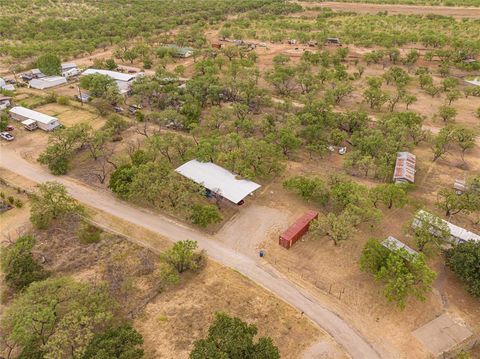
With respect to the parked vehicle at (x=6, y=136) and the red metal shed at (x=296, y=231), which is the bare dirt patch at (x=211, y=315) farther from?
the parked vehicle at (x=6, y=136)

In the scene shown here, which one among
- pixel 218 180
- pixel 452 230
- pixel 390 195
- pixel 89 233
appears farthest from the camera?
pixel 218 180

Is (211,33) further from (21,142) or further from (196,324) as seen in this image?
(196,324)

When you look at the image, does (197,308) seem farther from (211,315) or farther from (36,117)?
(36,117)

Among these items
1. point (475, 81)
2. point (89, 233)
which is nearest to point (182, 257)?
point (89, 233)

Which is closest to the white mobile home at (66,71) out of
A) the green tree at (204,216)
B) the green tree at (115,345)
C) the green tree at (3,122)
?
the green tree at (3,122)

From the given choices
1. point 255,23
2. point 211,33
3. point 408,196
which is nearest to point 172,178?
point 408,196

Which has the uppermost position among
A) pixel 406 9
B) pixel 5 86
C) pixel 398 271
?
pixel 406 9

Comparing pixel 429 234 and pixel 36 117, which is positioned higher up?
pixel 429 234
